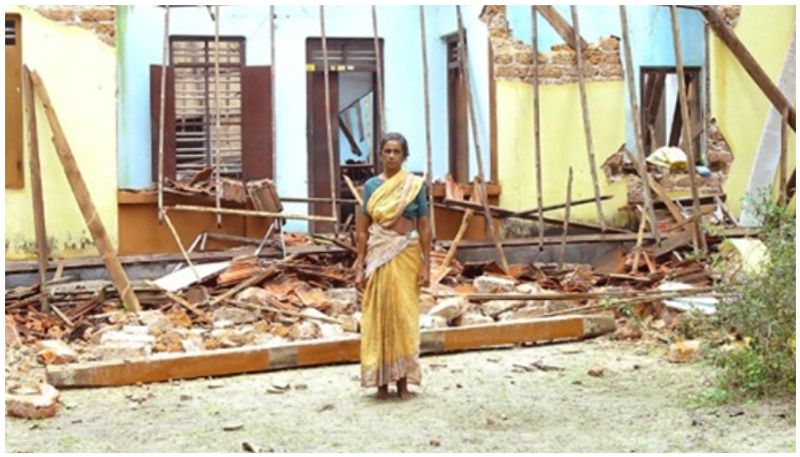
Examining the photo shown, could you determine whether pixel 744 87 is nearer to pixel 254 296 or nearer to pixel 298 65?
pixel 298 65

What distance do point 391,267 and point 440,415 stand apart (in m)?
0.91

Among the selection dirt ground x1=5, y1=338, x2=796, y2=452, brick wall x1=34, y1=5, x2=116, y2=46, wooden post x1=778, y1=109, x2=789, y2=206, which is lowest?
dirt ground x1=5, y1=338, x2=796, y2=452

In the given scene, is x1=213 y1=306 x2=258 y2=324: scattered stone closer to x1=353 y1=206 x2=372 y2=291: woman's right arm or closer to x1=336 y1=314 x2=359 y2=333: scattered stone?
x1=336 y1=314 x2=359 y2=333: scattered stone

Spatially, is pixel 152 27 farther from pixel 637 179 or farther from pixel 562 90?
pixel 637 179

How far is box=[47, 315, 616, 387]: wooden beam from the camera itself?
25.2 feet

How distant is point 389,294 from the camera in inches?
276

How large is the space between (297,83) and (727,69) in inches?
210

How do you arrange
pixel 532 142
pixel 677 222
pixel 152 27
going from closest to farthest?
pixel 677 222
pixel 532 142
pixel 152 27

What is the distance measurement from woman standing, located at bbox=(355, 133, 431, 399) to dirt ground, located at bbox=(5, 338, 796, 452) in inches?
9.3

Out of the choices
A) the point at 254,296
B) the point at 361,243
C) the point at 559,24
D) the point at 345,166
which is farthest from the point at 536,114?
the point at 361,243

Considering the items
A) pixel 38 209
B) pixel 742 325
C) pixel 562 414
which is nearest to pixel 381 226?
pixel 562 414

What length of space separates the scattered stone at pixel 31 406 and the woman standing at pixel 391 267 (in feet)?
5.74

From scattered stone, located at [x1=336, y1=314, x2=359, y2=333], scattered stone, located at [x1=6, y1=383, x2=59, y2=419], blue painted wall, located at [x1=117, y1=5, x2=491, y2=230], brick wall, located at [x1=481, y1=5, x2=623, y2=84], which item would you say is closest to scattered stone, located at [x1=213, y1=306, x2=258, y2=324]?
scattered stone, located at [x1=336, y1=314, x2=359, y2=333]

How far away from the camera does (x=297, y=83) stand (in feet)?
51.3
